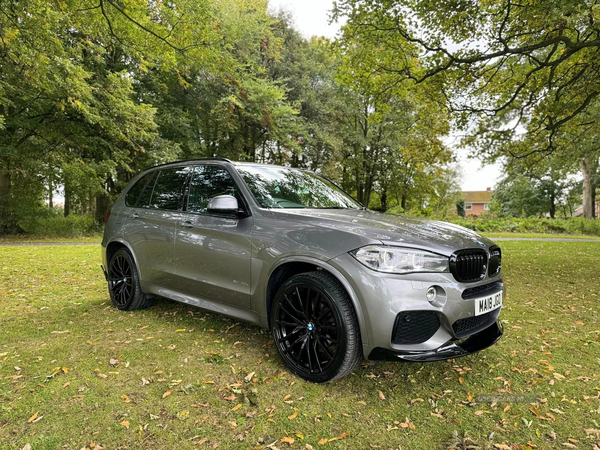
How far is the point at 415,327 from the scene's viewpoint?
8.02ft

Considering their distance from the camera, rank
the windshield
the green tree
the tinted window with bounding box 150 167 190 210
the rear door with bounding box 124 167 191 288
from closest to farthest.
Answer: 1. the windshield
2. the rear door with bounding box 124 167 191 288
3. the tinted window with bounding box 150 167 190 210
4. the green tree

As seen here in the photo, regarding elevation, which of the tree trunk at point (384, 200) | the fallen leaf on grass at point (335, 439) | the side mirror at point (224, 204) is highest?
the tree trunk at point (384, 200)

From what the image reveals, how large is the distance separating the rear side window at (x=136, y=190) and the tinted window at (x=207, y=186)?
97cm

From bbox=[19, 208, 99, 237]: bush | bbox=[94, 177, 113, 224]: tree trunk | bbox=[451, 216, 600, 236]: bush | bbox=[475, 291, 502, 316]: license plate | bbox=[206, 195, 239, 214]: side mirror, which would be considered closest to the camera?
bbox=[475, 291, 502, 316]: license plate

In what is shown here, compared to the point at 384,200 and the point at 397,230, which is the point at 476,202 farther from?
the point at 397,230

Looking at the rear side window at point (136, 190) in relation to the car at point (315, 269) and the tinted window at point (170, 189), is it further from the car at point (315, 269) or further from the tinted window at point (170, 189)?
the car at point (315, 269)

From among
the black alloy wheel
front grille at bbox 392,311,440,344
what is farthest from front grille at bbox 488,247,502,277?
the black alloy wheel

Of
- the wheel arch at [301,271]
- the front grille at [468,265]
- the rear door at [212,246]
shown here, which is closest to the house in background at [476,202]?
the front grille at [468,265]

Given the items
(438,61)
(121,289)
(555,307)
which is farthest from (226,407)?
(438,61)

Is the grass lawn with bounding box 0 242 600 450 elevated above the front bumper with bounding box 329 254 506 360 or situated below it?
below

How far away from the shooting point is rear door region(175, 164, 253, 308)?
320cm

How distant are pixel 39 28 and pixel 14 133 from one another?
894 cm

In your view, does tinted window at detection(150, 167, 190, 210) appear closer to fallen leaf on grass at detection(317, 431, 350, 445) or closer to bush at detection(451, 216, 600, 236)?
fallen leaf on grass at detection(317, 431, 350, 445)

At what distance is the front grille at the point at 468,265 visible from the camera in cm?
258
